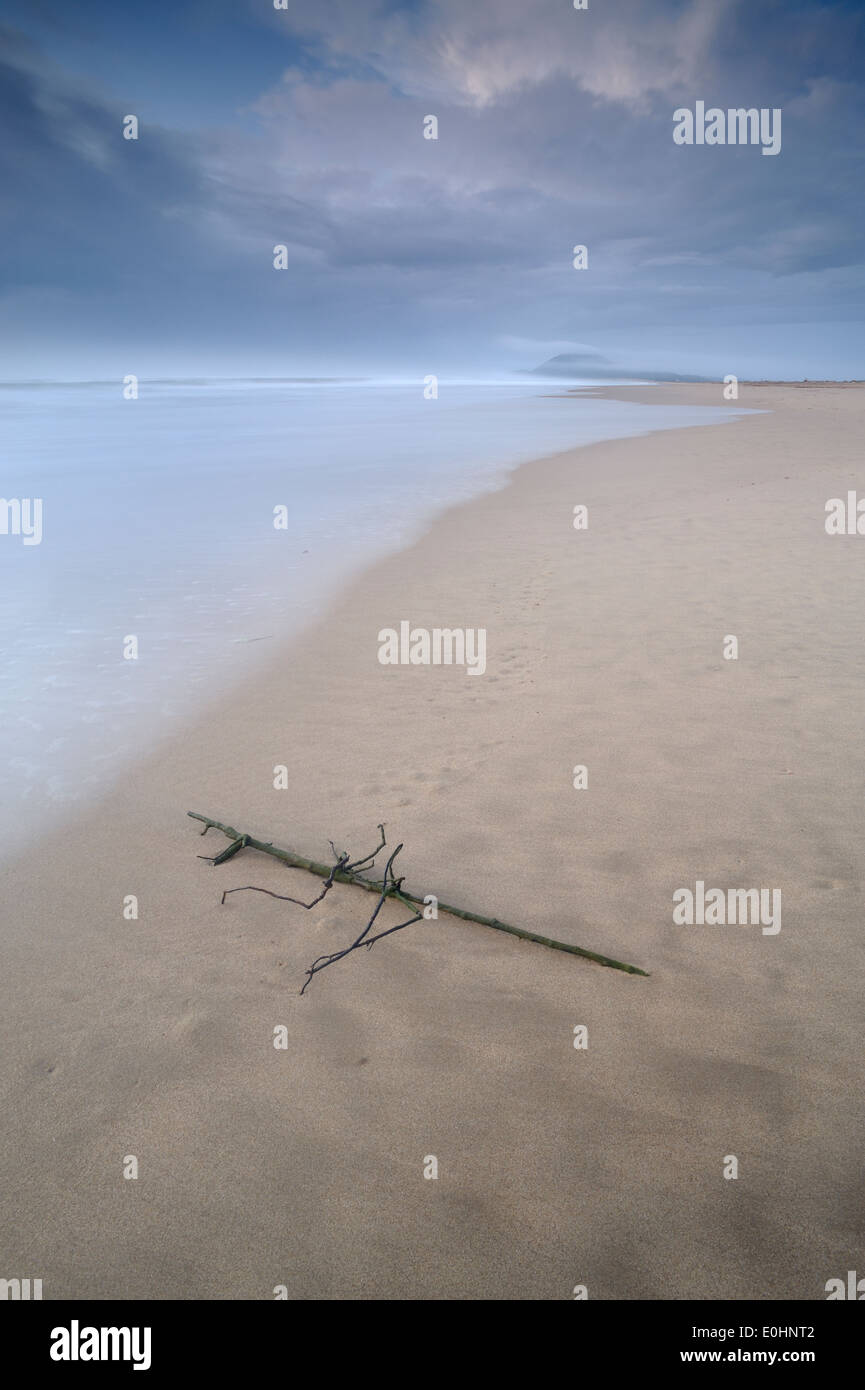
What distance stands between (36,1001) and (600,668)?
514 cm

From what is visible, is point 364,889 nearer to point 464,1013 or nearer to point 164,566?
point 464,1013

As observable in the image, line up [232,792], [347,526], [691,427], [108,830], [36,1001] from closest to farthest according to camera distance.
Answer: [36,1001] → [108,830] → [232,792] → [347,526] → [691,427]

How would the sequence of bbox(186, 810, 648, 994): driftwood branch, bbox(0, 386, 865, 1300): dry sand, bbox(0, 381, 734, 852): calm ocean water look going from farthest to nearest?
1. bbox(0, 381, 734, 852): calm ocean water
2. bbox(186, 810, 648, 994): driftwood branch
3. bbox(0, 386, 865, 1300): dry sand

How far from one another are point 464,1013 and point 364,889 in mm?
1025

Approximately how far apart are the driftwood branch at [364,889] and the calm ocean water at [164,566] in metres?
1.46

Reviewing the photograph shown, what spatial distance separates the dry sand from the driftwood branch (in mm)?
64

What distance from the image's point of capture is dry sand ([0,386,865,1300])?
95.4 inches

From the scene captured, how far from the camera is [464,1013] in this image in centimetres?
325

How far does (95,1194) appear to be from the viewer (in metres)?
2.60

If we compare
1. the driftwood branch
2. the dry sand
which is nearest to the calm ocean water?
the dry sand

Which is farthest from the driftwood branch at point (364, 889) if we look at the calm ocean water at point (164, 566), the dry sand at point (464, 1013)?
the calm ocean water at point (164, 566)

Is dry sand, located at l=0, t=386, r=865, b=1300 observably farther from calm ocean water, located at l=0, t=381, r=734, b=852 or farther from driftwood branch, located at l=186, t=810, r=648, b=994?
calm ocean water, located at l=0, t=381, r=734, b=852
